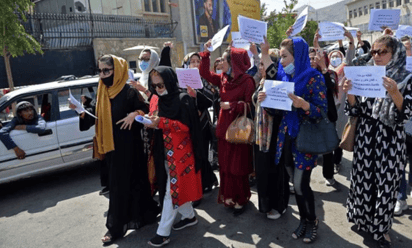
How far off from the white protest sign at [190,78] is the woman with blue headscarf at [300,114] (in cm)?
86

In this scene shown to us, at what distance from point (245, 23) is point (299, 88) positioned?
968mm

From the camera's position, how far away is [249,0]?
3228cm

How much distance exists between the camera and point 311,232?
3107mm

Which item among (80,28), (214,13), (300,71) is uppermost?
(214,13)

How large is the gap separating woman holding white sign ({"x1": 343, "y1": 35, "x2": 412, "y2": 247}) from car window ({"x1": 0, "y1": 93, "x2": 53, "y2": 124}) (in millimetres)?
4461

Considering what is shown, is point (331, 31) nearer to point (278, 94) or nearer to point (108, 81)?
point (278, 94)

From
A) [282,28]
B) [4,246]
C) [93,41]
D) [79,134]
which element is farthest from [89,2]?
[4,246]

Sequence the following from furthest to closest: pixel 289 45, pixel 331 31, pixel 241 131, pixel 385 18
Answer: pixel 385 18 < pixel 331 31 < pixel 241 131 < pixel 289 45

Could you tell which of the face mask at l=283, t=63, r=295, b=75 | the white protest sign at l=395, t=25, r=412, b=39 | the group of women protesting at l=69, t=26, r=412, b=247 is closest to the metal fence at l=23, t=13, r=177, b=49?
the group of women protesting at l=69, t=26, r=412, b=247

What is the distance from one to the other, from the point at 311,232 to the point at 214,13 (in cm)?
2589

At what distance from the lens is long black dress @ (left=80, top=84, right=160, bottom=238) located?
329 cm

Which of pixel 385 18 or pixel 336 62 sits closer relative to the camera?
pixel 385 18

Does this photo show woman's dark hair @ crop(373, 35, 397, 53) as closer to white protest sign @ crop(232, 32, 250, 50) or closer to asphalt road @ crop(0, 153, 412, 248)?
asphalt road @ crop(0, 153, 412, 248)

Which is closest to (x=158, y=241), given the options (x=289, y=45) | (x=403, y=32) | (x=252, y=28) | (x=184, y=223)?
(x=184, y=223)
